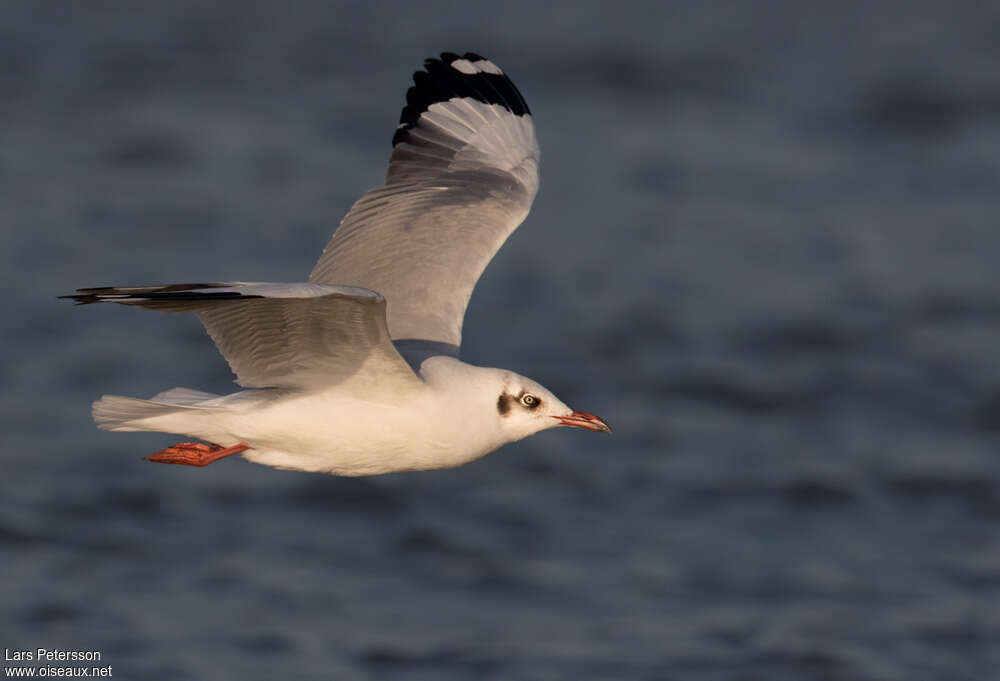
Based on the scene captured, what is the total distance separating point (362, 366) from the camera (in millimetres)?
7672

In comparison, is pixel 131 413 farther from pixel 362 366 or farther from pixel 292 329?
pixel 362 366

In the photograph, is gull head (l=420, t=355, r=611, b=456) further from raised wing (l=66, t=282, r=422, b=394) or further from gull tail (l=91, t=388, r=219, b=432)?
gull tail (l=91, t=388, r=219, b=432)

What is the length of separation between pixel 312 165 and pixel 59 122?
3.75m

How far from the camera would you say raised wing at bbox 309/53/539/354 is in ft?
29.7

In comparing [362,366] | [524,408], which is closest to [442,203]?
[524,408]

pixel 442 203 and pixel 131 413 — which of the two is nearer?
pixel 131 413

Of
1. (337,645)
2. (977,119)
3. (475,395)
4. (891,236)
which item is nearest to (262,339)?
(475,395)

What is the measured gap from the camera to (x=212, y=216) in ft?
57.2

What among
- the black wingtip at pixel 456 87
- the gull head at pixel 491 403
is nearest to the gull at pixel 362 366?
the gull head at pixel 491 403

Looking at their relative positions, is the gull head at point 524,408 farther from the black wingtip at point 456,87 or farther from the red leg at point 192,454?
the black wingtip at point 456,87

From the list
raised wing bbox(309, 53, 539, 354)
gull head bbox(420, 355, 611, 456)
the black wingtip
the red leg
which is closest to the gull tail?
the red leg

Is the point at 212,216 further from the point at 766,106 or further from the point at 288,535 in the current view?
the point at 766,106

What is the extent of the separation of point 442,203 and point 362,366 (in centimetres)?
224

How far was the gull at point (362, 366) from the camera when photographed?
7.32 m
